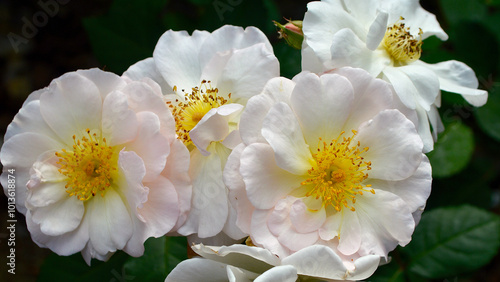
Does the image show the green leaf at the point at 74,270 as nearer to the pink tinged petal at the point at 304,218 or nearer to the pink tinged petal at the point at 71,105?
the pink tinged petal at the point at 71,105

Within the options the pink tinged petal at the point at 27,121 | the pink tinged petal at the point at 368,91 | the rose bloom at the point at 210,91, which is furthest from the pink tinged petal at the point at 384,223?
the pink tinged petal at the point at 27,121

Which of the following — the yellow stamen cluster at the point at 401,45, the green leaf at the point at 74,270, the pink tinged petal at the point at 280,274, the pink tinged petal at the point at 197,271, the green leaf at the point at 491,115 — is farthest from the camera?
the green leaf at the point at 491,115

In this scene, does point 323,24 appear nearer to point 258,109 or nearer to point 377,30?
point 377,30

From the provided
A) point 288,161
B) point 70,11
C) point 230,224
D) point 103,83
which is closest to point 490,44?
point 288,161

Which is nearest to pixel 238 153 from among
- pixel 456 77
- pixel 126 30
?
pixel 456 77

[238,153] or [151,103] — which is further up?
[151,103]

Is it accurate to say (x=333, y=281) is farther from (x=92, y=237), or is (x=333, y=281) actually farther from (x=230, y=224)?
(x=92, y=237)

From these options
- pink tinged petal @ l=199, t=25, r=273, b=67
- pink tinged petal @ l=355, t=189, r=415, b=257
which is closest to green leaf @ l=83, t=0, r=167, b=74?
pink tinged petal @ l=199, t=25, r=273, b=67
